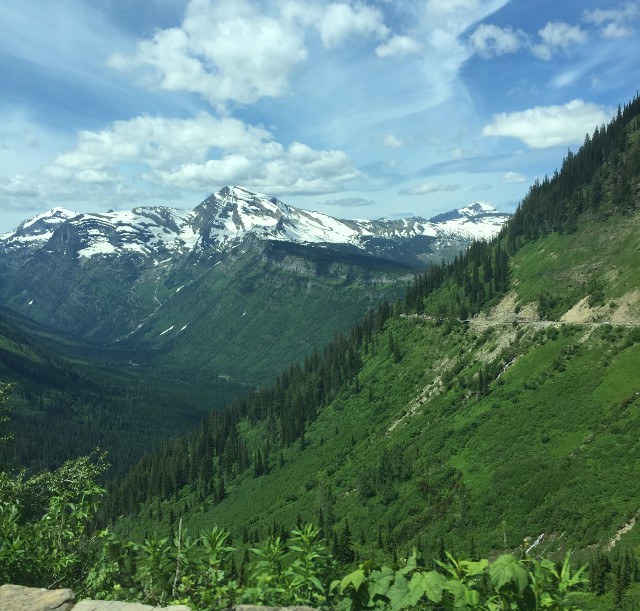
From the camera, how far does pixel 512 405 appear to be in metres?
120

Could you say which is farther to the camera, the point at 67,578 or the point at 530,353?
the point at 530,353

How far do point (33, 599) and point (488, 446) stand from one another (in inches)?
4475

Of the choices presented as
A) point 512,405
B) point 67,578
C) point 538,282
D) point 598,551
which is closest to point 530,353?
point 512,405

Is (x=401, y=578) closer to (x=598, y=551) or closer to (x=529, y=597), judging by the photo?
(x=529, y=597)

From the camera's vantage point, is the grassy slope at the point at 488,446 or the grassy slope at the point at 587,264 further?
the grassy slope at the point at 587,264

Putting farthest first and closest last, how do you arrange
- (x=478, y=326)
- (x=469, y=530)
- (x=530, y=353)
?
(x=478, y=326)
(x=530, y=353)
(x=469, y=530)

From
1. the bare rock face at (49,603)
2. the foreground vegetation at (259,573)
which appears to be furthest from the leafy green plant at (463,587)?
the bare rock face at (49,603)

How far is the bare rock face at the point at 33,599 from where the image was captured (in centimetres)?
1110

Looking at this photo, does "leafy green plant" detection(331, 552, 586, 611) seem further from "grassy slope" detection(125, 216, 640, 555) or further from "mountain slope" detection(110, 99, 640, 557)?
"mountain slope" detection(110, 99, 640, 557)

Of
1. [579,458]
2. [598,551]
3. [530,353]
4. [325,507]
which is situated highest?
[530,353]

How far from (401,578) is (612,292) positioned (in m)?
155

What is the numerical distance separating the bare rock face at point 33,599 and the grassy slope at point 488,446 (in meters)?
54.6

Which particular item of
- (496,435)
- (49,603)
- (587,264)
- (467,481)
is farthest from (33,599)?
(587,264)

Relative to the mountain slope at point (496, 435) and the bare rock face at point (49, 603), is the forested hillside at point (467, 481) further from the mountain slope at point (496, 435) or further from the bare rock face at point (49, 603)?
the bare rock face at point (49, 603)
